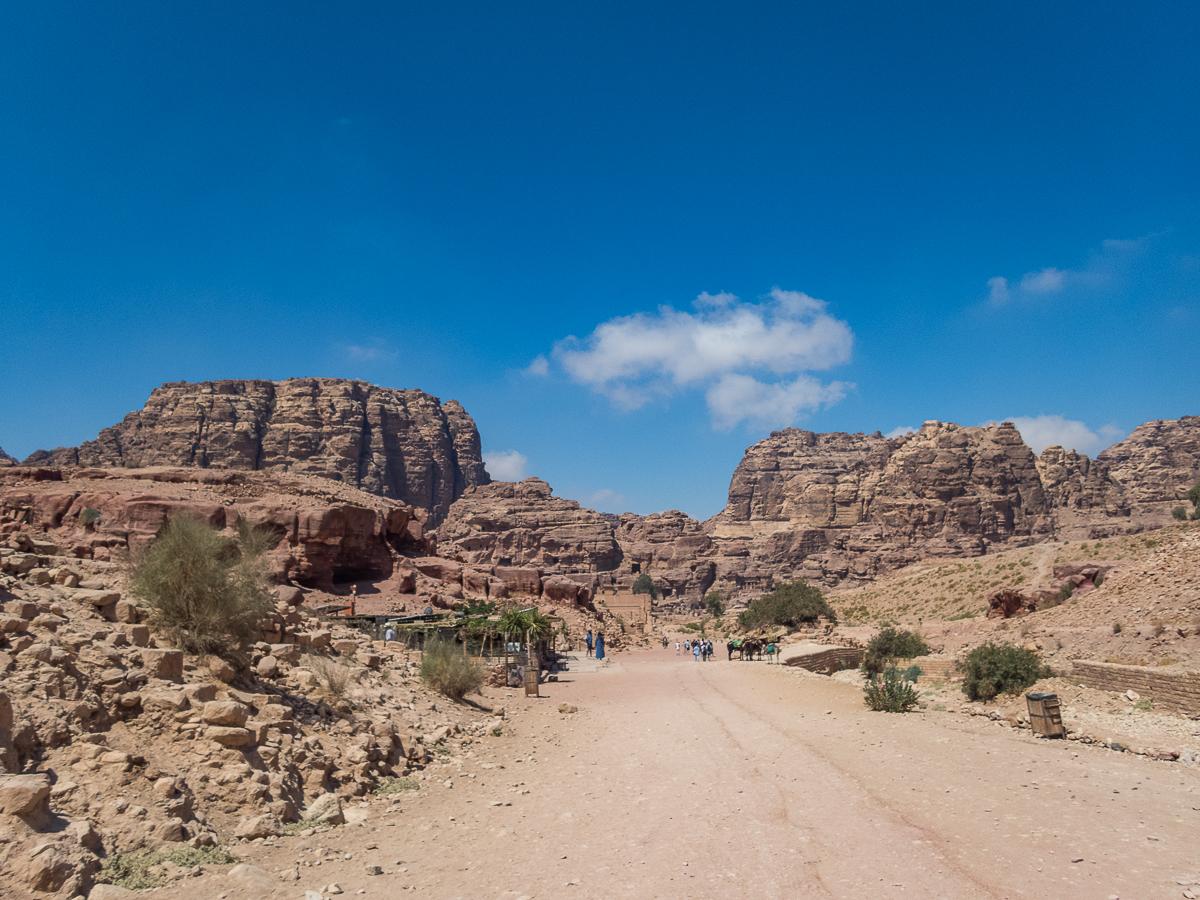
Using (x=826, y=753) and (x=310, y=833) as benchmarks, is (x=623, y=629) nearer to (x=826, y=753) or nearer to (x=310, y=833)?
(x=826, y=753)

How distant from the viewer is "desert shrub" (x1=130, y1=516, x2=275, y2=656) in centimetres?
836

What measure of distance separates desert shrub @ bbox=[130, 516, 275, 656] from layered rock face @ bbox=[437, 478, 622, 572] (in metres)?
84.4

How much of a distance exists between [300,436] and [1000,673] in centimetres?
11383

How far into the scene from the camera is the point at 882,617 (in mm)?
49094

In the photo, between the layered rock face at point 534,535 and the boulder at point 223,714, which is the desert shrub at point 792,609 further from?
the layered rock face at point 534,535

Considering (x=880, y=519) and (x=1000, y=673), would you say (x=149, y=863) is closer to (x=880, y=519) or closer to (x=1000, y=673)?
(x=1000, y=673)

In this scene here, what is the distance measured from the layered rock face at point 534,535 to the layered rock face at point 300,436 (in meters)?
19.6

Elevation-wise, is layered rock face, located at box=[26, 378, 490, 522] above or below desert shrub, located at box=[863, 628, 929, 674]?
above

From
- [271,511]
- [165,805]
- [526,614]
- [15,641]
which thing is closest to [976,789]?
[165,805]

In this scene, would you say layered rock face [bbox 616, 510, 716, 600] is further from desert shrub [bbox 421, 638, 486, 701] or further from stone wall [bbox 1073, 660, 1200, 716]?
desert shrub [bbox 421, 638, 486, 701]

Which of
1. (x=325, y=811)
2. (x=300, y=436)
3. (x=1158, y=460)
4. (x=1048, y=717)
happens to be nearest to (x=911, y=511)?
(x=1158, y=460)

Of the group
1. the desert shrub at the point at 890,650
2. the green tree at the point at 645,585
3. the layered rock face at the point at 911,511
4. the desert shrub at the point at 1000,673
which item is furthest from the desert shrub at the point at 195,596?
the layered rock face at the point at 911,511

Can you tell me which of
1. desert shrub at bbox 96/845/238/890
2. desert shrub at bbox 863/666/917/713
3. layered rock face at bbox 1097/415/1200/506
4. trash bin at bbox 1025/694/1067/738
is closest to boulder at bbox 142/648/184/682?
desert shrub at bbox 96/845/238/890

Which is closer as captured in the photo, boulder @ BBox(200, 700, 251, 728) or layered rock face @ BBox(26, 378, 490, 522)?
boulder @ BBox(200, 700, 251, 728)
